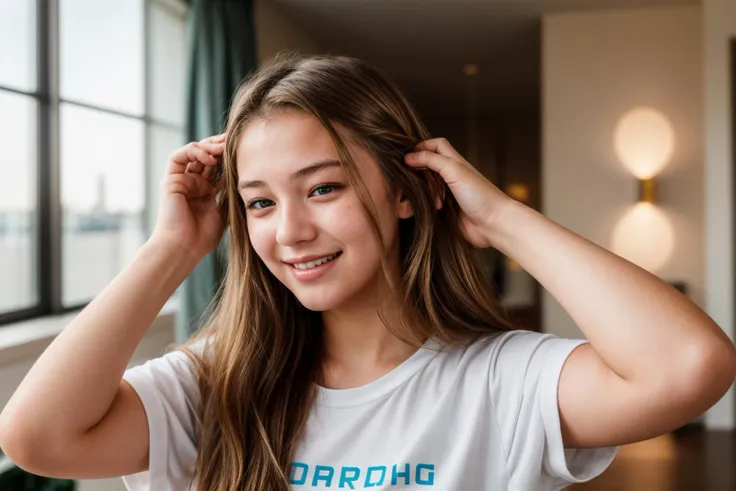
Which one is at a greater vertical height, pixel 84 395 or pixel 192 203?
pixel 192 203

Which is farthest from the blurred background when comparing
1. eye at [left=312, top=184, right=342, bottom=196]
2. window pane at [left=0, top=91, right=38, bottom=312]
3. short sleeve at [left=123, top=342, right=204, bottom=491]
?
eye at [left=312, top=184, right=342, bottom=196]

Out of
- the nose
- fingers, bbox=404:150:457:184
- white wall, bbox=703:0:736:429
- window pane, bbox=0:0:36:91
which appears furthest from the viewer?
white wall, bbox=703:0:736:429

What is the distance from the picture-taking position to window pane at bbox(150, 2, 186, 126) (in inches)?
156

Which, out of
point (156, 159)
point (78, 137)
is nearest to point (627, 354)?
point (78, 137)

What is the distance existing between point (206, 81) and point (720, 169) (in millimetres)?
3068

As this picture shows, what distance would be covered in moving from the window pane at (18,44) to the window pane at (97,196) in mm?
254

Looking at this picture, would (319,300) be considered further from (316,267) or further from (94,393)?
(94,393)

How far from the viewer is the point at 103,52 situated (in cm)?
346

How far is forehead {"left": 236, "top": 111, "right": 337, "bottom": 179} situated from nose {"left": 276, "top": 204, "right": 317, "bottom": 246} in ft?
0.20

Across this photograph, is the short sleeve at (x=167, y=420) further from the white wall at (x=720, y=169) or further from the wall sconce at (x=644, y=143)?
the wall sconce at (x=644, y=143)

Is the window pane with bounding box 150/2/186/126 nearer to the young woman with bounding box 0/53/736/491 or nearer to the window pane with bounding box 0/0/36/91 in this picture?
the window pane with bounding box 0/0/36/91

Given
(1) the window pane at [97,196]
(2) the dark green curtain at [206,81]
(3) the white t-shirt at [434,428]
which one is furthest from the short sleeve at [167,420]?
(2) the dark green curtain at [206,81]

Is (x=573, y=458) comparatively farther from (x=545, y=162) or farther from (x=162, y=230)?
(x=545, y=162)

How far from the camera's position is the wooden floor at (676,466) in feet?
11.5
